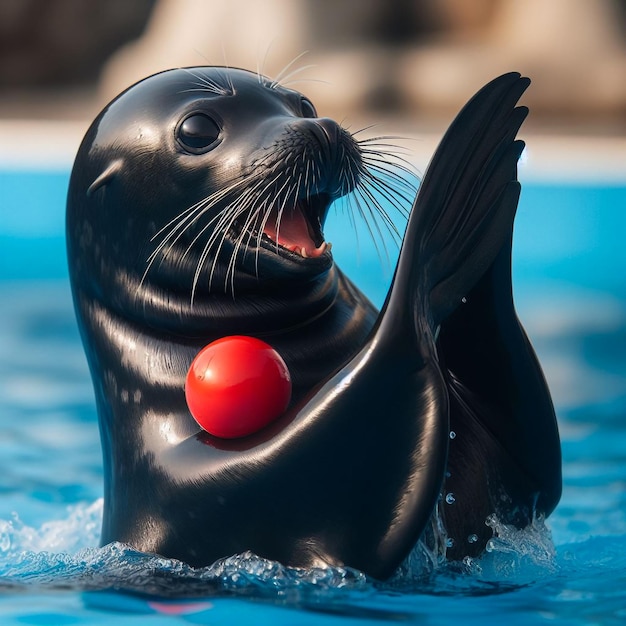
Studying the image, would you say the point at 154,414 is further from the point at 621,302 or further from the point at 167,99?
the point at 621,302

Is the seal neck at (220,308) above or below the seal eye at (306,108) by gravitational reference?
below

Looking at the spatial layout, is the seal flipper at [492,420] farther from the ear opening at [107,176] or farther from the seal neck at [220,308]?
the ear opening at [107,176]

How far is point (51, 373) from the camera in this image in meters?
5.54

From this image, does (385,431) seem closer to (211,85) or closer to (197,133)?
(197,133)

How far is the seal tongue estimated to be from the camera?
230 cm

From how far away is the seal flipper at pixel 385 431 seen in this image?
2088mm

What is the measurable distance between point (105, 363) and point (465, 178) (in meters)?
0.82

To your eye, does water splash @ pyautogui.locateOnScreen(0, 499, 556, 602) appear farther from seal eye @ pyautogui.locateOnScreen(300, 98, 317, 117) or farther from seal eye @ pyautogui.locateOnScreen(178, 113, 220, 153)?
seal eye @ pyautogui.locateOnScreen(300, 98, 317, 117)

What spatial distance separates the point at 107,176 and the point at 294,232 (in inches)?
15.1

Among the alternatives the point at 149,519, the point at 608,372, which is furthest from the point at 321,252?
the point at 608,372

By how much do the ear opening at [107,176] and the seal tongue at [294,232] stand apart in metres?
0.32

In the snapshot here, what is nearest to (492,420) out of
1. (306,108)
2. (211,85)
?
(306,108)

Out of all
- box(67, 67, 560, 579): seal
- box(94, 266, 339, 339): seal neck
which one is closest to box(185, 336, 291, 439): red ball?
box(67, 67, 560, 579): seal

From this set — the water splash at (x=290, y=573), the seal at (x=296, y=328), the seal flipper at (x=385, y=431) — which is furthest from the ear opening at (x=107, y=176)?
the water splash at (x=290, y=573)
